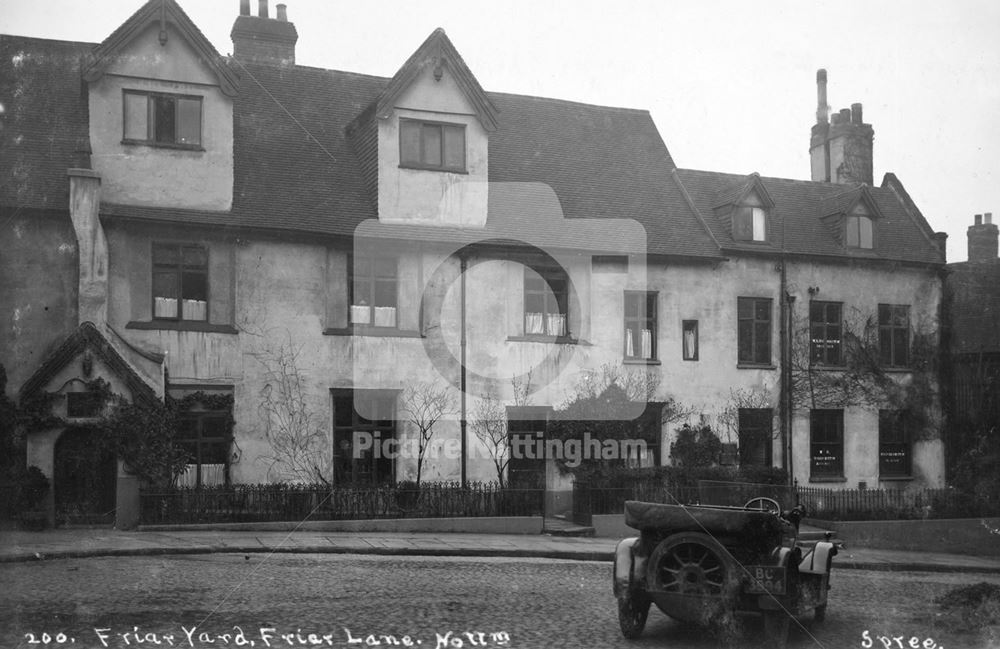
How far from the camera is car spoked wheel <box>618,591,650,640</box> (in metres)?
10.5

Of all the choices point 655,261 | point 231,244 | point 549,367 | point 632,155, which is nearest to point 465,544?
point 549,367

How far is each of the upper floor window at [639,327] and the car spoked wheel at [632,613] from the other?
1647 cm

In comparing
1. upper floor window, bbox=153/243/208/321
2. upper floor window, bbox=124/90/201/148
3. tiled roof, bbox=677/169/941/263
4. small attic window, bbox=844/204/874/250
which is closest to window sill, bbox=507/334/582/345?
tiled roof, bbox=677/169/941/263

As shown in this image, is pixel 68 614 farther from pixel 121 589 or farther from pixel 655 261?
pixel 655 261

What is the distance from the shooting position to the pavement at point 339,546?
54.9 feet

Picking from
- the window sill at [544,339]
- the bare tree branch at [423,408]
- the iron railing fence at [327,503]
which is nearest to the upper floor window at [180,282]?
the iron railing fence at [327,503]

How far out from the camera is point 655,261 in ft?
89.2

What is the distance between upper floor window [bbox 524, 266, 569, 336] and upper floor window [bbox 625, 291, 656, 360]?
1875 mm

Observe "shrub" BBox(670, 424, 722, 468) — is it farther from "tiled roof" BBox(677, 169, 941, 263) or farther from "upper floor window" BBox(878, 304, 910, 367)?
"upper floor window" BBox(878, 304, 910, 367)

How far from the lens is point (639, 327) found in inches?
1066

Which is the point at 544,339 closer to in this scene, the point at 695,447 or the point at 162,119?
the point at 695,447

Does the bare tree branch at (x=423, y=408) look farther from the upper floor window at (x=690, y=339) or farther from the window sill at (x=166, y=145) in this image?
the window sill at (x=166, y=145)

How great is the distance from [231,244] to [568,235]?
8.45 m

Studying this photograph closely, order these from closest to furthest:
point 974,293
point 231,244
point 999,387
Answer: point 231,244
point 999,387
point 974,293
